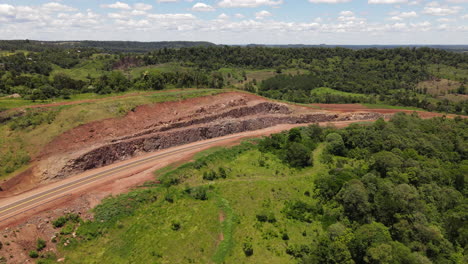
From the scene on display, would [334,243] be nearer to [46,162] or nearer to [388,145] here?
[388,145]

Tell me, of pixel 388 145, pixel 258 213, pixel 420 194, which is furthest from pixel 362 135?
pixel 258 213

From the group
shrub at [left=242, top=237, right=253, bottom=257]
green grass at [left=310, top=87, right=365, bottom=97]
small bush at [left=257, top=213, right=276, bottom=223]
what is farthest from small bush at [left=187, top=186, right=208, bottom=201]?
green grass at [left=310, top=87, right=365, bottom=97]

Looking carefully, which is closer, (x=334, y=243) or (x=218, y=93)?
(x=334, y=243)

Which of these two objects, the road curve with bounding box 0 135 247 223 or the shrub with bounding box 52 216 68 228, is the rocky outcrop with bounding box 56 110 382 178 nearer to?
the road curve with bounding box 0 135 247 223

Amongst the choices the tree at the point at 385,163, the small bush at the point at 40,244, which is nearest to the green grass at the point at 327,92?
the tree at the point at 385,163

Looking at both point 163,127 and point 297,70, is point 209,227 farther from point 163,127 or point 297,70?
point 297,70
